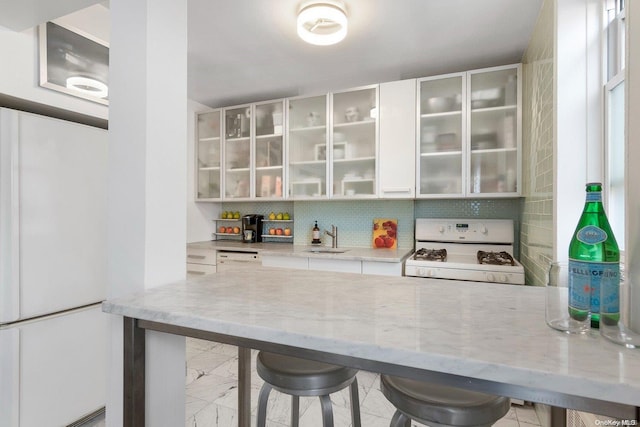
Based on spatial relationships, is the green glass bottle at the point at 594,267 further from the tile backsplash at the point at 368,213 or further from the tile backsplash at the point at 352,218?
the tile backsplash at the point at 352,218

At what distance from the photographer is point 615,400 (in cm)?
49

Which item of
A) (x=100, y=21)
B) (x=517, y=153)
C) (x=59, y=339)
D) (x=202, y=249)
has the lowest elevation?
(x=59, y=339)

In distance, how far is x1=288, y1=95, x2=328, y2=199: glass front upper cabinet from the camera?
3.19 meters

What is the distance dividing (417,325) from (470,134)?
236 centimetres

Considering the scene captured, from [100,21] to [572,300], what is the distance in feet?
8.95

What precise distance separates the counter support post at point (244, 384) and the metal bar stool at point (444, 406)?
0.72m

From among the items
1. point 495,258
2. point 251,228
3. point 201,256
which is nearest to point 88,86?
point 201,256

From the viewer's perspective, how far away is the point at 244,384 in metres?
1.44

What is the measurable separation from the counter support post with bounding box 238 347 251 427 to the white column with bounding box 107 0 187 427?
0.31 meters

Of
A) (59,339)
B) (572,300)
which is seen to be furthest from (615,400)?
(59,339)

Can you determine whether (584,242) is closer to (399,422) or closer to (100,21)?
(399,422)

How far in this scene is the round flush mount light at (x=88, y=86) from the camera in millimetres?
1898

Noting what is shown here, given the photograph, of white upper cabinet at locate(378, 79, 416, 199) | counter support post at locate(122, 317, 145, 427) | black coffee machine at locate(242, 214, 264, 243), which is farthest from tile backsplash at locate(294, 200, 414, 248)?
counter support post at locate(122, 317, 145, 427)

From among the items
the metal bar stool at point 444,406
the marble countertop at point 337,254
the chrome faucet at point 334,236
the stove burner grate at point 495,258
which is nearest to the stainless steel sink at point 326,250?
the marble countertop at point 337,254
